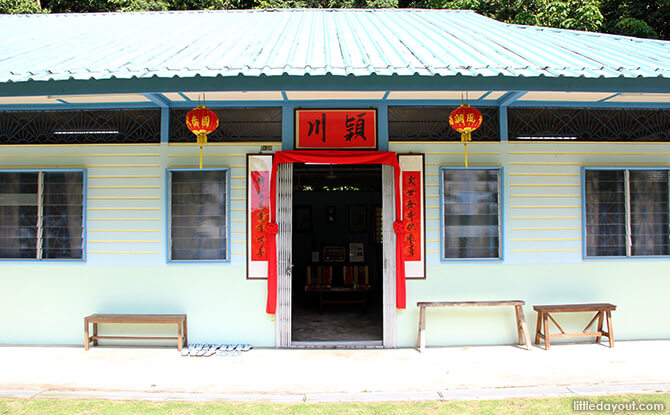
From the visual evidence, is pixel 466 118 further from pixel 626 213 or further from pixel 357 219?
pixel 357 219

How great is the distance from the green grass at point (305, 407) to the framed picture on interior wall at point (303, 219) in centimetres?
731

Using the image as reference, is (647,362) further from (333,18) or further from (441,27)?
(333,18)

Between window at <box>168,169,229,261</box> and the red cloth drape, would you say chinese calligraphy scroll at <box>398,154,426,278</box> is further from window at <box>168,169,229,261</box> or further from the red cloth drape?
window at <box>168,169,229,261</box>

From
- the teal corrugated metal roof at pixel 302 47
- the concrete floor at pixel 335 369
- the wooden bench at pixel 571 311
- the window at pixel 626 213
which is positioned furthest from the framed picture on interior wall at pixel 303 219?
the window at pixel 626 213

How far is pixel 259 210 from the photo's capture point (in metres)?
5.41

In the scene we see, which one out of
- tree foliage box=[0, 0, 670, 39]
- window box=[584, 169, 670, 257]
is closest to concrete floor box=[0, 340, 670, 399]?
window box=[584, 169, 670, 257]

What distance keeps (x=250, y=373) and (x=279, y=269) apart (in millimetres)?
1301

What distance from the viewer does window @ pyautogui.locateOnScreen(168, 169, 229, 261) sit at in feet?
17.9

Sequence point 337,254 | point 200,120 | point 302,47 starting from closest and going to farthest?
point 200,120
point 302,47
point 337,254

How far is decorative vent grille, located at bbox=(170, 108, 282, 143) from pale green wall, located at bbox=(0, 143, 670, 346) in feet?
0.46

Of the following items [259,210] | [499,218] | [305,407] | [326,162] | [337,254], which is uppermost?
[326,162]

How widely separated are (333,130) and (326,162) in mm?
432

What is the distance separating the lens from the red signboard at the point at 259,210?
5.38m

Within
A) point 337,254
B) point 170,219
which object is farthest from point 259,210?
point 337,254
